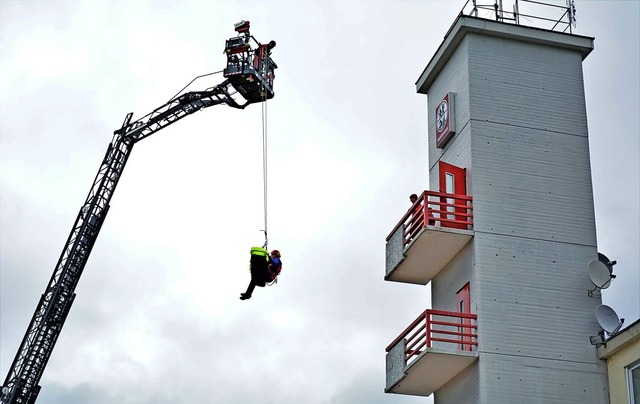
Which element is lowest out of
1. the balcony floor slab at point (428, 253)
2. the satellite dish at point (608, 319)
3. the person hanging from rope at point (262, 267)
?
the satellite dish at point (608, 319)

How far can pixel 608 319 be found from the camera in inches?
1264

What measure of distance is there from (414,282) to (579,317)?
20.7 feet

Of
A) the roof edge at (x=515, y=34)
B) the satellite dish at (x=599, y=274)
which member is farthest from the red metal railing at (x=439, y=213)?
the roof edge at (x=515, y=34)

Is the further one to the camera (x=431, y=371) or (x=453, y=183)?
(x=453, y=183)

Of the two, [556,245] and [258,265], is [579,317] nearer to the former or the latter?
[556,245]

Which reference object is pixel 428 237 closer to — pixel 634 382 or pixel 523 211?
pixel 523 211

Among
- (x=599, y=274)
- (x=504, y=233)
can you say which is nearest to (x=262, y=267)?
(x=504, y=233)

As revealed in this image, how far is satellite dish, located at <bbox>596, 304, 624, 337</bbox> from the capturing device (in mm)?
32031

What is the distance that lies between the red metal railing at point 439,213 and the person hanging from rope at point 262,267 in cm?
490

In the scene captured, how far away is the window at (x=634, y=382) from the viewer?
30766 millimetres

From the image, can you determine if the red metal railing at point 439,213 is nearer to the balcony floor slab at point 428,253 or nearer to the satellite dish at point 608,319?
the balcony floor slab at point 428,253

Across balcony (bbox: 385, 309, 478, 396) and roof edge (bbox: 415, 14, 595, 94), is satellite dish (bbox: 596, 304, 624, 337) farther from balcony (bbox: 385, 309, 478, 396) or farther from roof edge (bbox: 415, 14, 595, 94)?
roof edge (bbox: 415, 14, 595, 94)

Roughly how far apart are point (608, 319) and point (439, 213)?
→ 6.24 m

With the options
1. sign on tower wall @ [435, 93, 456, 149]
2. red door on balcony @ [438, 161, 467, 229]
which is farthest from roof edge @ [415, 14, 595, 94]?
red door on balcony @ [438, 161, 467, 229]
